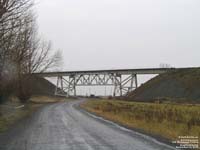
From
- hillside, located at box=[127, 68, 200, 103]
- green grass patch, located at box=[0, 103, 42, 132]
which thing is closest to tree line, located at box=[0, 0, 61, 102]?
green grass patch, located at box=[0, 103, 42, 132]

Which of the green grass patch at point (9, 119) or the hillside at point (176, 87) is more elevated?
the hillside at point (176, 87)

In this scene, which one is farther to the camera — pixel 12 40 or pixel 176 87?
pixel 176 87

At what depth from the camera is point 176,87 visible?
3482 inches

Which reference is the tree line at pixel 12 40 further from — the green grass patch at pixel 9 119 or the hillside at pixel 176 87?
the hillside at pixel 176 87

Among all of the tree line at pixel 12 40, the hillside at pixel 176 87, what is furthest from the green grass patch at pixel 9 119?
the hillside at pixel 176 87

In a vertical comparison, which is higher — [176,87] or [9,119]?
[176,87]

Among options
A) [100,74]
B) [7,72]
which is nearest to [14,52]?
[7,72]

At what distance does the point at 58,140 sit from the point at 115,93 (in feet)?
378

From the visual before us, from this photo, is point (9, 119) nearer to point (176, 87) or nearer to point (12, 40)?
point (12, 40)

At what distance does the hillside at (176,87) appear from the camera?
79312mm

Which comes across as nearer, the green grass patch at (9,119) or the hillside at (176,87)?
the green grass patch at (9,119)

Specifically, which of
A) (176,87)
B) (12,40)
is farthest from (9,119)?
(176,87)

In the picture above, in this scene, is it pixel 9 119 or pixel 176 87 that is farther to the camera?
pixel 176 87

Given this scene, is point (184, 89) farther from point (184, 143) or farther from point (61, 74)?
point (184, 143)
